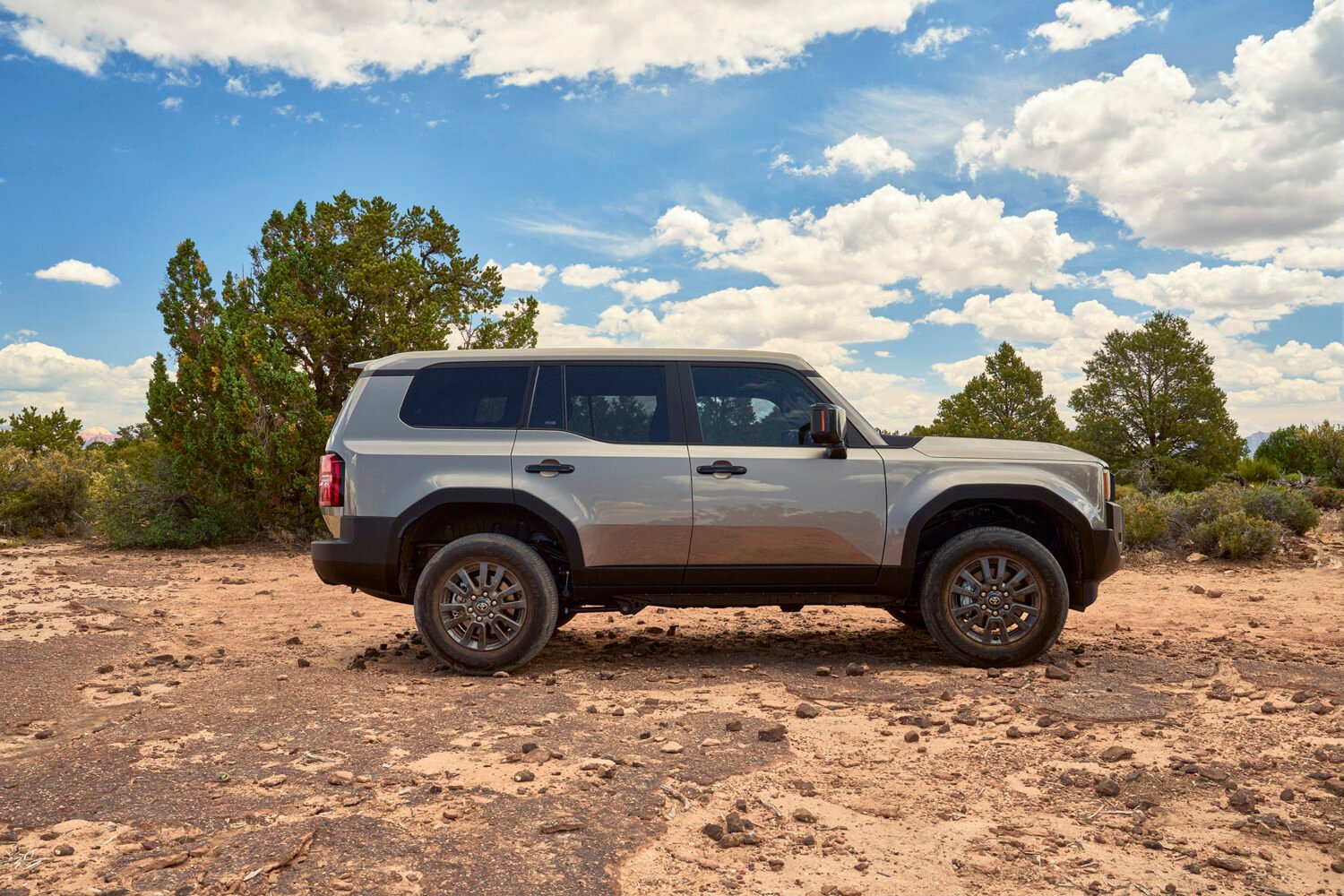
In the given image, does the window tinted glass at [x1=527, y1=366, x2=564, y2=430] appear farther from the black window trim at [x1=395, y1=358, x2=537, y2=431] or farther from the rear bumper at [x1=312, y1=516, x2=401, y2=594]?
the rear bumper at [x1=312, y1=516, x2=401, y2=594]

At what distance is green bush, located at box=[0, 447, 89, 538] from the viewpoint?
62.7ft

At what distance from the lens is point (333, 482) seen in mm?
6562

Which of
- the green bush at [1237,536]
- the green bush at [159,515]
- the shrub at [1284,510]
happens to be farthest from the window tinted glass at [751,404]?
the green bush at [159,515]

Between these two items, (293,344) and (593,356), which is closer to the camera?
(593,356)

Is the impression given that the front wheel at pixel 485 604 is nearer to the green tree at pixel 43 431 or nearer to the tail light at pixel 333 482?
the tail light at pixel 333 482

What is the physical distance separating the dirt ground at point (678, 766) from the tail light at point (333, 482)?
3.72ft

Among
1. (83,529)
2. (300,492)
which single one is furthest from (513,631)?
(83,529)

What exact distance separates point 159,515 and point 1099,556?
14.4 m

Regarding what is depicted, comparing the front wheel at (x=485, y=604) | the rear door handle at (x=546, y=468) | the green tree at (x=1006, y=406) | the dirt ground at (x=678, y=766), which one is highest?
the green tree at (x=1006, y=406)

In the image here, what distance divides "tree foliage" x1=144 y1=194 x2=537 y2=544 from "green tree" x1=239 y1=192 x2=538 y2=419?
0.02 metres

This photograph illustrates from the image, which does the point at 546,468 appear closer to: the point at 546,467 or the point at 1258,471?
the point at 546,467

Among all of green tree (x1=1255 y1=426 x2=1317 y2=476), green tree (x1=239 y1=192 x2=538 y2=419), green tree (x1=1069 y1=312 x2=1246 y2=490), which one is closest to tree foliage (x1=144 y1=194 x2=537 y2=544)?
green tree (x1=239 y1=192 x2=538 y2=419)

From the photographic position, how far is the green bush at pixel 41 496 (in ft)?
62.7

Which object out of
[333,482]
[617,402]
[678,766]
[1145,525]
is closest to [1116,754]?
[678,766]
